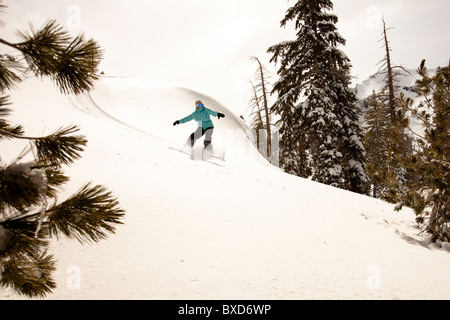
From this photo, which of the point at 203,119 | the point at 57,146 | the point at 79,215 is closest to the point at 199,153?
the point at 203,119

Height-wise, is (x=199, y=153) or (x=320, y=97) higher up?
(x=320, y=97)

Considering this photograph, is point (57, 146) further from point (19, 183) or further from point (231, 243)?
point (231, 243)

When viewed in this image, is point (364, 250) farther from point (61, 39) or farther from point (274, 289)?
point (61, 39)

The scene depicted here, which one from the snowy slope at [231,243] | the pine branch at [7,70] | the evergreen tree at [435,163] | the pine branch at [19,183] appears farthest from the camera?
the evergreen tree at [435,163]

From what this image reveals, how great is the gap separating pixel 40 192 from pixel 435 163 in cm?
663

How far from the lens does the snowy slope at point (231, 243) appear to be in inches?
108

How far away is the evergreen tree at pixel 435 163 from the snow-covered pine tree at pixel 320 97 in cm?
804

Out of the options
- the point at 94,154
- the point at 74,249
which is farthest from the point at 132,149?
the point at 74,249

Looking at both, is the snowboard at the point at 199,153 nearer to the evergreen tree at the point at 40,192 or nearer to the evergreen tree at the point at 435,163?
the evergreen tree at the point at 435,163

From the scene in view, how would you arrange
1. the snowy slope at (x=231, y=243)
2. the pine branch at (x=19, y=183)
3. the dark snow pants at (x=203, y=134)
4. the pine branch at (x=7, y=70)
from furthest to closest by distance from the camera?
the dark snow pants at (x=203, y=134)
the snowy slope at (x=231, y=243)
the pine branch at (x=7, y=70)
the pine branch at (x=19, y=183)

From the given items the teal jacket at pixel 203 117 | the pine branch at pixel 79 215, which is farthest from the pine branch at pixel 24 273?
the teal jacket at pixel 203 117

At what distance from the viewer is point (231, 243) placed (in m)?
3.72

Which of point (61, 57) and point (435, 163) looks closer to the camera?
point (61, 57)

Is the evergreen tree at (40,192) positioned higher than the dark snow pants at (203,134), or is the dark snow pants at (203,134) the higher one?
the dark snow pants at (203,134)
